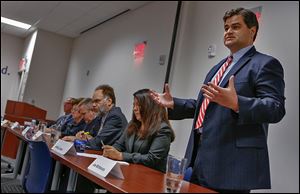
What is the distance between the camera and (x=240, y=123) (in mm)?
1119

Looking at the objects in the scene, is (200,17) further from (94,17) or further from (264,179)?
(264,179)

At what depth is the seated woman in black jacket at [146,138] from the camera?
70.3 inches

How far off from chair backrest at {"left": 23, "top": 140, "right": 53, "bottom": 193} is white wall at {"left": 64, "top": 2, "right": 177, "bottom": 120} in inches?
88.3

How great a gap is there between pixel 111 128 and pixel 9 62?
321cm

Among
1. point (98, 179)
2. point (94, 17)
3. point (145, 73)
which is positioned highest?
point (94, 17)

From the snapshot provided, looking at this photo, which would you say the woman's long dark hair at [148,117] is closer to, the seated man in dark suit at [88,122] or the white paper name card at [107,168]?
the seated man in dark suit at [88,122]

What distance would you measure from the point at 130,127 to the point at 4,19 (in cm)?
358

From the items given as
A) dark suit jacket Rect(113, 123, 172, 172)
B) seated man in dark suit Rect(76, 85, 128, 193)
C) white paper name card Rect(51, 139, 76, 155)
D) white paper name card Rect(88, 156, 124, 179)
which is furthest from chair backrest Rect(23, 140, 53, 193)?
white paper name card Rect(88, 156, 124, 179)

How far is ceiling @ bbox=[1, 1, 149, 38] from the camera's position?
4902 millimetres

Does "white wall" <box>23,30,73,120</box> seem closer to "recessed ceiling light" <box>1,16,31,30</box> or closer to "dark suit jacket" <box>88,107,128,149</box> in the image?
"recessed ceiling light" <box>1,16,31,30</box>

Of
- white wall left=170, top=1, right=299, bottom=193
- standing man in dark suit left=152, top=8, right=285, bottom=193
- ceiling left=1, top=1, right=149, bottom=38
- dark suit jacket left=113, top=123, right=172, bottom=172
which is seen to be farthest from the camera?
ceiling left=1, top=1, right=149, bottom=38

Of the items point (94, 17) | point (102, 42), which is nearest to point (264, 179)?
point (102, 42)

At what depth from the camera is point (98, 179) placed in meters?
1.07

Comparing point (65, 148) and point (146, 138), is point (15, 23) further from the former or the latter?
point (65, 148)
